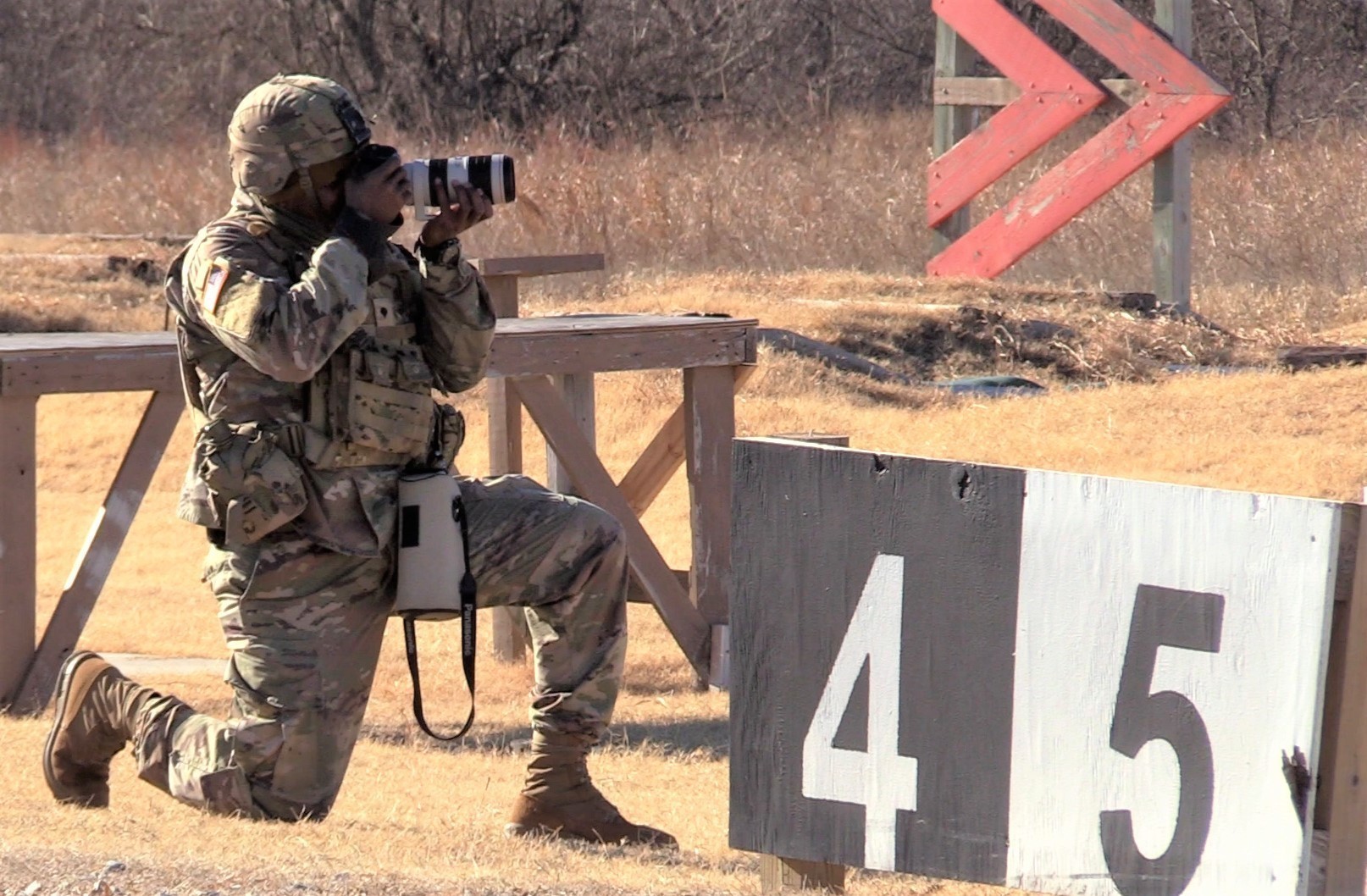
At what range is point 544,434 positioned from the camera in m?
6.41

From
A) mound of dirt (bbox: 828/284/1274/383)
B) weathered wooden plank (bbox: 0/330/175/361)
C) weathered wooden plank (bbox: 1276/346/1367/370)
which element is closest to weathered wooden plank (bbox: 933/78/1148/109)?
mound of dirt (bbox: 828/284/1274/383)

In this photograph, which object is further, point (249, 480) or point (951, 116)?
point (951, 116)

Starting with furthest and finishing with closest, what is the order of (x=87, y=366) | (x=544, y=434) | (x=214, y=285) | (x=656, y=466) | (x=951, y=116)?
(x=951, y=116)
(x=656, y=466)
(x=544, y=434)
(x=87, y=366)
(x=214, y=285)

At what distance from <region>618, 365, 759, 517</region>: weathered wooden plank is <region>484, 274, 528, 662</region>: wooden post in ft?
1.32

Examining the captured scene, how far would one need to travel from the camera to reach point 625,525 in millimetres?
6418

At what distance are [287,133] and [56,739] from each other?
145 centimetres

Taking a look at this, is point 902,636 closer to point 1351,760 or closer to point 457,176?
point 1351,760

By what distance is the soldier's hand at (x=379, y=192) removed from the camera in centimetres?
404

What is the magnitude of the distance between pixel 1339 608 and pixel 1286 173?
14.9 metres

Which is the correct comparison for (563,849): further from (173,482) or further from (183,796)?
(173,482)

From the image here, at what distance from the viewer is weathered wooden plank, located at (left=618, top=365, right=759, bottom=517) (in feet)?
22.7

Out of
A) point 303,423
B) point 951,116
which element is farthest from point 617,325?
point 951,116

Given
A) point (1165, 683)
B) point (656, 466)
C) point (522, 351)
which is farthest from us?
point (656, 466)

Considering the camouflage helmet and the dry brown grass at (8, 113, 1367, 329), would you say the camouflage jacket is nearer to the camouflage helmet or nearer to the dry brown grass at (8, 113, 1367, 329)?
the camouflage helmet
